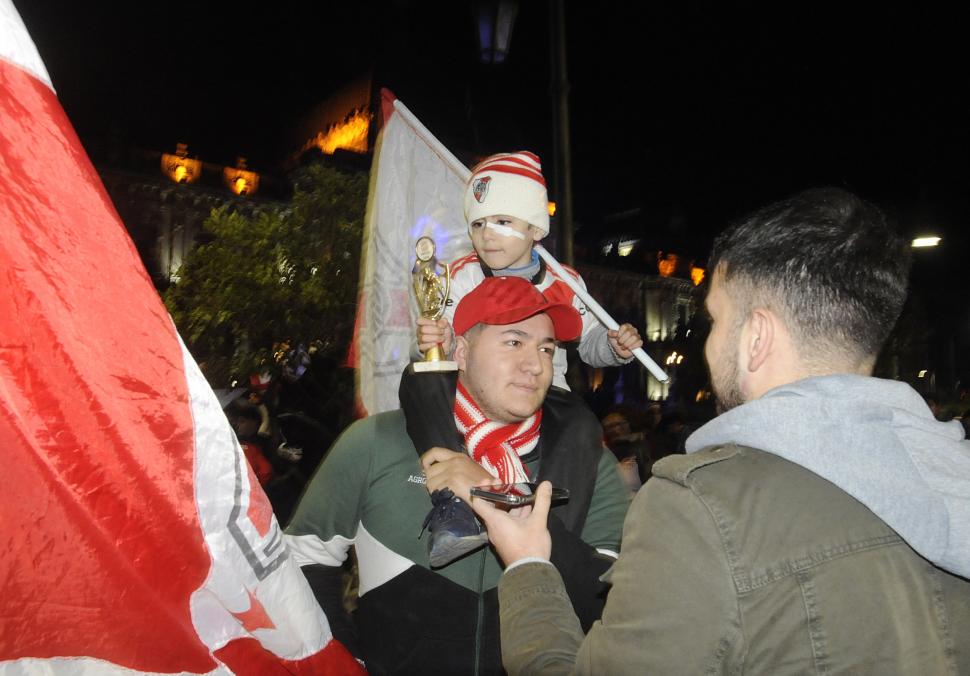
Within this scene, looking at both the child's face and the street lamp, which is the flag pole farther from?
the street lamp

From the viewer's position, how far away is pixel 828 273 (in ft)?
5.10

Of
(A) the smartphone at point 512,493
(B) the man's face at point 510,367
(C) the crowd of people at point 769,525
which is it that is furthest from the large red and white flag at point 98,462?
(B) the man's face at point 510,367

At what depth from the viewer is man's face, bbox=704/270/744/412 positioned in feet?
5.40

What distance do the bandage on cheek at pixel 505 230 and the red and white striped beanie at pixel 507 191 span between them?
55 millimetres

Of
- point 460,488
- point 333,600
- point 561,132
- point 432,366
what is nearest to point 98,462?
point 460,488

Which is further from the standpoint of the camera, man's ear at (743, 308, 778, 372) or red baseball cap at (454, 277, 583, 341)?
red baseball cap at (454, 277, 583, 341)

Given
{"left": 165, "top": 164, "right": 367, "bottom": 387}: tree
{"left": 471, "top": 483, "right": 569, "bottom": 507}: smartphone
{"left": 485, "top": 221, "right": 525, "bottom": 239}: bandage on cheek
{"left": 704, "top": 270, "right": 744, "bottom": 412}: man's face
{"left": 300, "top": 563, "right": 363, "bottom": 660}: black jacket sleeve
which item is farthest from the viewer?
{"left": 165, "top": 164, "right": 367, "bottom": 387}: tree

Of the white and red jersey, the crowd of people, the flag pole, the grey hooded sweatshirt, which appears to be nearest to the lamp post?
the white and red jersey

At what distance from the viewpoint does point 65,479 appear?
1548 millimetres

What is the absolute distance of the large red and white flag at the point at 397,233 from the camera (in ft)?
12.7

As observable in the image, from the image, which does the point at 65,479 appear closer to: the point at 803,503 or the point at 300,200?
the point at 803,503

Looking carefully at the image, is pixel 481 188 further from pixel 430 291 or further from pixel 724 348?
pixel 724 348

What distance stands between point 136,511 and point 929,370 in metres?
38.2

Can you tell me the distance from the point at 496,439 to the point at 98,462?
1407 millimetres
